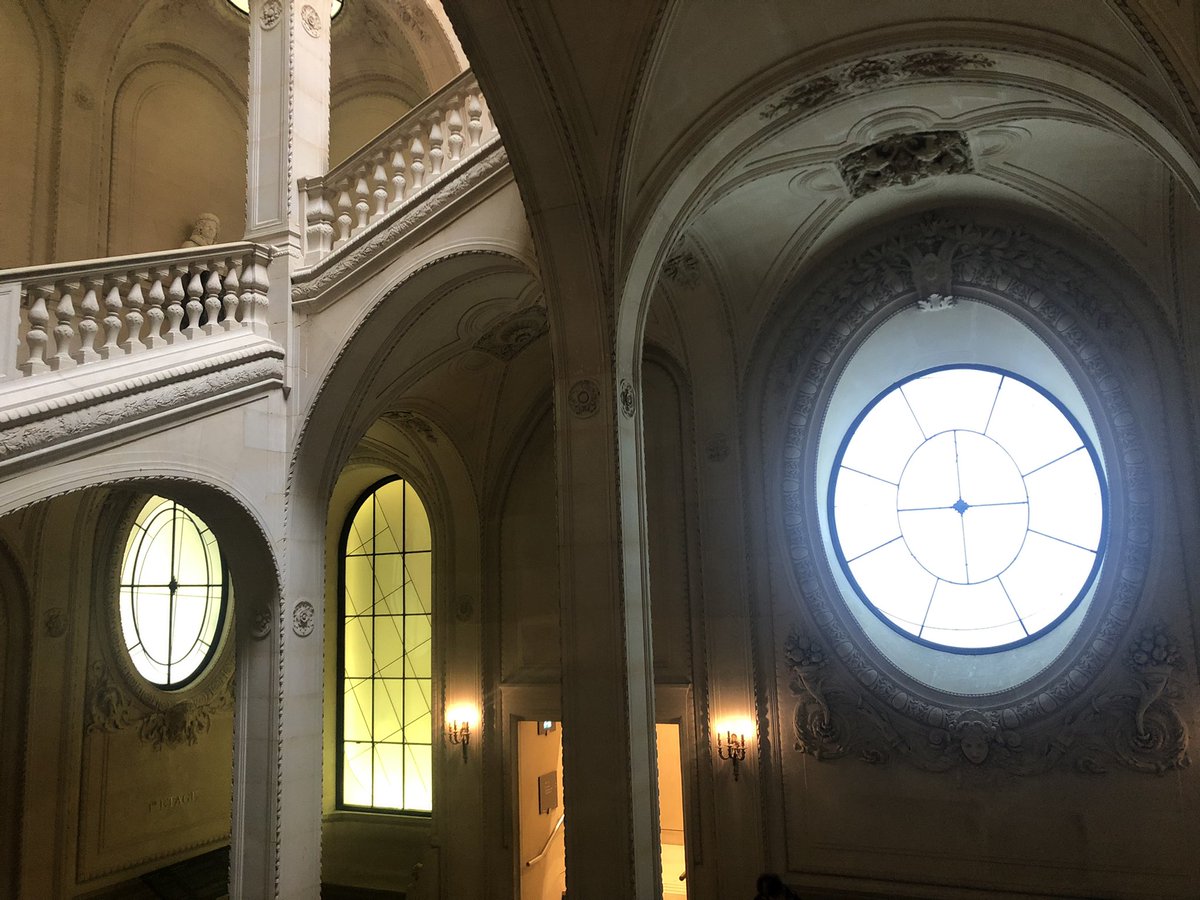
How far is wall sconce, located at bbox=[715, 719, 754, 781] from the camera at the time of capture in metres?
7.58

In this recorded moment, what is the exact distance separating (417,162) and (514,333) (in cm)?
230

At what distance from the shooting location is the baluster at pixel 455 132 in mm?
6340

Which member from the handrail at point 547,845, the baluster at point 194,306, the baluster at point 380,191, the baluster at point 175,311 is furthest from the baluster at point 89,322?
the handrail at point 547,845

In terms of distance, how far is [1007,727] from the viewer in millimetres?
6766

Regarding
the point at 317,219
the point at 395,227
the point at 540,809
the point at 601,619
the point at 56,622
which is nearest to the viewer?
the point at 601,619

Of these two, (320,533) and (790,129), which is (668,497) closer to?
(320,533)

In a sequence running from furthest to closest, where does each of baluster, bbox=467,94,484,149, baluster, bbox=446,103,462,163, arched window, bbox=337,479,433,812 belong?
arched window, bbox=337,479,433,812 → baluster, bbox=446,103,462,163 → baluster, bbox=467,94,484,149

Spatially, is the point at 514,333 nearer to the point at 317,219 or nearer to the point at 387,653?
the point at 317,219

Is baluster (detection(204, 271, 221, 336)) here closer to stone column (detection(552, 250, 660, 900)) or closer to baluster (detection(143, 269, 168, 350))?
baluster (detection(143, 269, 168, 350))

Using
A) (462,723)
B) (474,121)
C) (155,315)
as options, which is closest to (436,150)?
(474,121)

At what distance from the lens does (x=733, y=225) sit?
7434 millimetres

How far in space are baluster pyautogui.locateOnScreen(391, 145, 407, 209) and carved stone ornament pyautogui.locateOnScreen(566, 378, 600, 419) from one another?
2.25 metres

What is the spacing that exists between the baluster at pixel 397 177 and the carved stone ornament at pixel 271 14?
165 centimetres

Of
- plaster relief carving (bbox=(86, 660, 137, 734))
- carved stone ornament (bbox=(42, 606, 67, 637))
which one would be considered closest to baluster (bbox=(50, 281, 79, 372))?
carved stone ornament (bbox=(42, 606, 67, 637))
